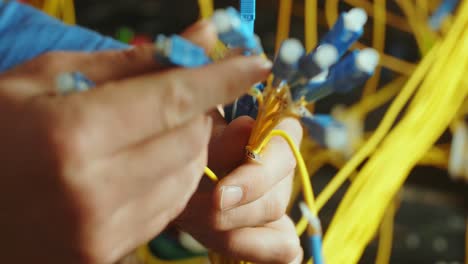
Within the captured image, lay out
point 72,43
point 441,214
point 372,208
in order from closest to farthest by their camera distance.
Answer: point 72,43
point 372,208
point 441,214

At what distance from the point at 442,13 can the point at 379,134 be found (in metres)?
0.27

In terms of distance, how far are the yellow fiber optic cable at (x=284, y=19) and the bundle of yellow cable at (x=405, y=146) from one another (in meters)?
0.24

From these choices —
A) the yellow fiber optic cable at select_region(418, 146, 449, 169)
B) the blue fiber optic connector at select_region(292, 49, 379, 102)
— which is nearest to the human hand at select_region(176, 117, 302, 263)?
the blue fiber optic connector at select_region(292, 49, 379, 102)

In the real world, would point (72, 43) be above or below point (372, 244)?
above

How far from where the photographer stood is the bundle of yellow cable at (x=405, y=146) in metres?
0.62

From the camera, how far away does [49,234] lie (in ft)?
0.84

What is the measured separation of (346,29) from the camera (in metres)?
0.28

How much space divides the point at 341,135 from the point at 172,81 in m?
0.08

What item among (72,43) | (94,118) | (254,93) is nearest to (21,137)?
(94,118)

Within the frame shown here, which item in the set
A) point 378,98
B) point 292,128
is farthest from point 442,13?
point 292,128

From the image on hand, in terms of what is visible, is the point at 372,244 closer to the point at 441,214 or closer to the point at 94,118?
the point at 441,214

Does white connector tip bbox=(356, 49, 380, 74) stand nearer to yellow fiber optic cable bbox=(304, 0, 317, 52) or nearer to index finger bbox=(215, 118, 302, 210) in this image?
index finger bbox=(215, 118, 302, 210)

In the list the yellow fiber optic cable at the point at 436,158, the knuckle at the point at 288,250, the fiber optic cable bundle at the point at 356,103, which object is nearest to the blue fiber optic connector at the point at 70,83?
the fiber optic cable bundle at the point at 356,103

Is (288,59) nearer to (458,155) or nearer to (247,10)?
(247,10)
